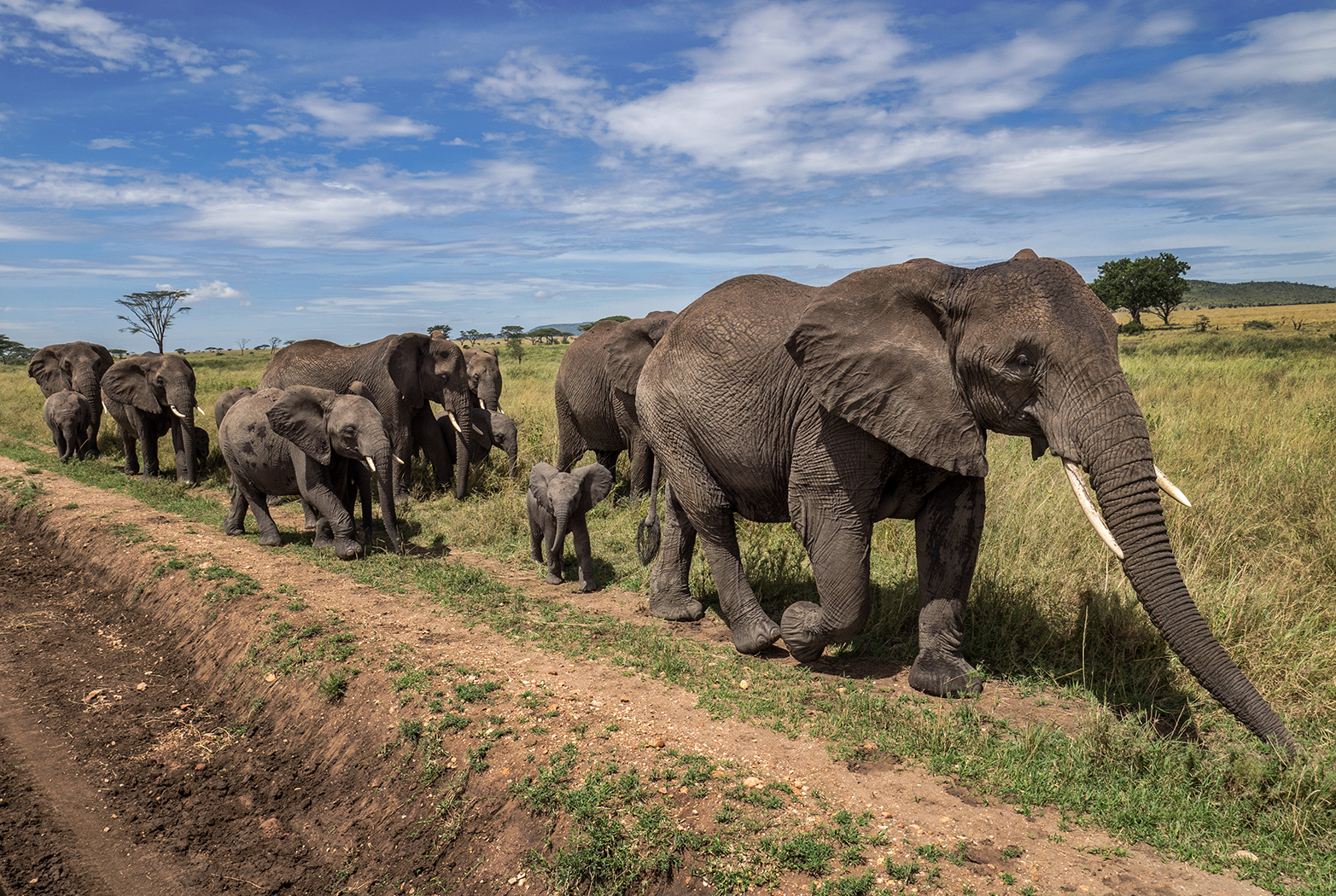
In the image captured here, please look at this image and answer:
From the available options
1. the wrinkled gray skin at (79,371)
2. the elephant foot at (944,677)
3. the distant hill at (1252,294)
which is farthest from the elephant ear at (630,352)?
the distant hill at (1252,294)

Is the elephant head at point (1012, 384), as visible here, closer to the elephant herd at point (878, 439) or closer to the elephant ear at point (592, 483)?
the elephant herd at point (878, 439)

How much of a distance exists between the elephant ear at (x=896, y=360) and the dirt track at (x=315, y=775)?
1.82 metres

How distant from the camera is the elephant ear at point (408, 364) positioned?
39.5 ft

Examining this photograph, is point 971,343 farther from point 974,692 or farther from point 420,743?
point 420,743

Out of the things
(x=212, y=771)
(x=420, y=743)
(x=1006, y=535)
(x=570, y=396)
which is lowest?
(x=212, y=771)

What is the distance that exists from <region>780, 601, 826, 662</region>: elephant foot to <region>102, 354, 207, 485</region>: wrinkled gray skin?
12.1m

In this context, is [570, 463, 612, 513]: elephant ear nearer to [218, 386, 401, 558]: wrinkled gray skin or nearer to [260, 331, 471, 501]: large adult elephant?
[218, 386, 401, 558]: wrinkled gray skin

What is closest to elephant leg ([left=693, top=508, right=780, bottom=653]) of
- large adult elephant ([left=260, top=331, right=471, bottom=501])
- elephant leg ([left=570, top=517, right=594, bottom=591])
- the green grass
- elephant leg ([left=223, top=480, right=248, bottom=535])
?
the green grass

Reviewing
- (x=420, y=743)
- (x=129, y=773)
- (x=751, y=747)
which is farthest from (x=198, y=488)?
(x=751, y=747)

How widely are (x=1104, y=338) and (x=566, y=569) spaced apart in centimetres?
575

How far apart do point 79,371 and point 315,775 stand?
15.9 meters

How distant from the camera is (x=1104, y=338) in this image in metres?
Answer: 4.02

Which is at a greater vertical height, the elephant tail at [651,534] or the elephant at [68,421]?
the elephant at [68,421]

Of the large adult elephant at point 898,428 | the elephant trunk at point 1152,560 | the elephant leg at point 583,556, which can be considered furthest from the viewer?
the elephant leg at point 583,556
